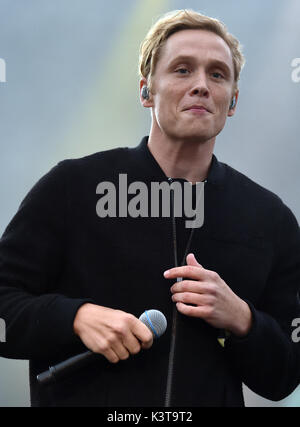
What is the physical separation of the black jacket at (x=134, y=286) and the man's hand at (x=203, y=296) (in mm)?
100

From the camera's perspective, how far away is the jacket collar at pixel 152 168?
5.29ft

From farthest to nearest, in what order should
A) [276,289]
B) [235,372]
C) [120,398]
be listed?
[276,289]
[235,372]
[120,398]

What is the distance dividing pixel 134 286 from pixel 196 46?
0.75m

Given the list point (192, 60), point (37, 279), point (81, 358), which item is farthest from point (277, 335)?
point (192, 60)

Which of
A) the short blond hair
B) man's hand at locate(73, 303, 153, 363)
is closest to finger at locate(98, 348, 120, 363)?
man's hand at locate(73, 303, 153, 363)

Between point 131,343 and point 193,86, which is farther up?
point 193,86

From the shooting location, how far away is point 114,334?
124 centimetres

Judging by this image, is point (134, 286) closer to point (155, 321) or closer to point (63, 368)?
point (155, 321)

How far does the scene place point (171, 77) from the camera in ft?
5.30

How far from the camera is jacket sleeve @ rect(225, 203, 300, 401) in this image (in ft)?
4.79

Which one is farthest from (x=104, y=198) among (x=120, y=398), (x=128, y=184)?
(x=120, y=398)

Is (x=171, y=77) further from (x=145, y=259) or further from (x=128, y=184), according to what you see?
(x=145, y=259)

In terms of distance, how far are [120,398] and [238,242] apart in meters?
0.56

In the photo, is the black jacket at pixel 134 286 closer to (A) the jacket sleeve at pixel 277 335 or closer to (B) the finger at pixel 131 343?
(A) the jacket sleeve at pixel 277 335
